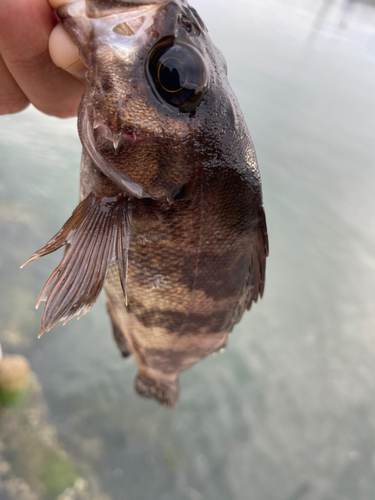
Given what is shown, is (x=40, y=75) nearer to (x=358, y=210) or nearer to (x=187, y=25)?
(x=187, y=25)

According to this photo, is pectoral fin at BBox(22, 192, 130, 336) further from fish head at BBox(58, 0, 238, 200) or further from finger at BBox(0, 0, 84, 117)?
finger at BBox(0, 0, 84, 117)

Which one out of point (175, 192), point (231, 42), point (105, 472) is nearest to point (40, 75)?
point (175, 192)

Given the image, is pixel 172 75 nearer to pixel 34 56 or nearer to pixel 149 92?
pixel 149 92

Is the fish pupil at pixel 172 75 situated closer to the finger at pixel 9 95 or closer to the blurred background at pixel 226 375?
the finger at pixel 9 95

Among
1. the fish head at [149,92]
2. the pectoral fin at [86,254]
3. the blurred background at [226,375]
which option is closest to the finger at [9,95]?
the fish head at [149,92]

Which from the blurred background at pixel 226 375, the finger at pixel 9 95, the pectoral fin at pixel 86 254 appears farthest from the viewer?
the blurred background at pixel 226 375

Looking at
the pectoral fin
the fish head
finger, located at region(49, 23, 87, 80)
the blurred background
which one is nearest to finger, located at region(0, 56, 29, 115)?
finger, located at region(49, 23, 87, 80)

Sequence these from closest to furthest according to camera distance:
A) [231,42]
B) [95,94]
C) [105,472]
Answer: [95,94] < [105,472] < [231,42]
